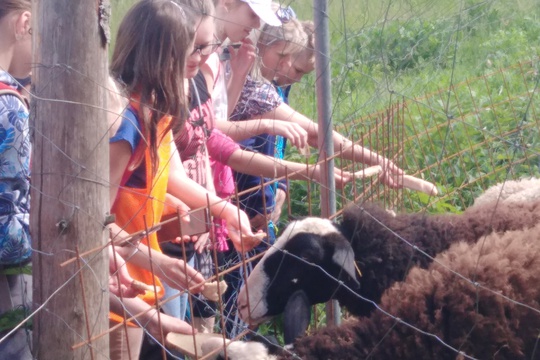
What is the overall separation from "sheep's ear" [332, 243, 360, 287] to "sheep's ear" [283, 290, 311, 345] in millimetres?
190

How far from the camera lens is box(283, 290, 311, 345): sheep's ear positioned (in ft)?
9.86

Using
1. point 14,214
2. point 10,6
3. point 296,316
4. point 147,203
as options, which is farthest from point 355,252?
point 10,6

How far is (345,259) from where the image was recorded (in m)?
3.24

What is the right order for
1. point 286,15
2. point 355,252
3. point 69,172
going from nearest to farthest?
point 69,172
point 355,252
point 286,15

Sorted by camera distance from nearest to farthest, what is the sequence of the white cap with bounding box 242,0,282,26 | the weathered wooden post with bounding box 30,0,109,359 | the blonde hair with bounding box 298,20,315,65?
the weathered wooden post with bounding box 30,0,109,359, the white cap with bounding box 242,0,282,26, the blonde hair with bounding box 298,20,315,65

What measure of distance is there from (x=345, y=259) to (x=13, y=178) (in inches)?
52.6

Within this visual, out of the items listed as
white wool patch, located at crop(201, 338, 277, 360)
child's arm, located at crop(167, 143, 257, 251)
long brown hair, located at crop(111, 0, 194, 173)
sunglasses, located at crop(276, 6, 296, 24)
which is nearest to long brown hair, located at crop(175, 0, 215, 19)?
long brown hair, located at crop(111, 0, 194, 173)

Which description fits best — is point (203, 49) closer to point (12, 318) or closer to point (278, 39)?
point (278, 39)

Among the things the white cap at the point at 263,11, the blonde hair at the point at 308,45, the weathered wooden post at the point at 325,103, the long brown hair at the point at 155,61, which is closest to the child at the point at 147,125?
the long brown hair at the point at 155,61

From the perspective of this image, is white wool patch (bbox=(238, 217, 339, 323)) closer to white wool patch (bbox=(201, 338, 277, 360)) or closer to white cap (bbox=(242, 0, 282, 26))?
white wool patch (bbox=(201, 338, 277, 360))

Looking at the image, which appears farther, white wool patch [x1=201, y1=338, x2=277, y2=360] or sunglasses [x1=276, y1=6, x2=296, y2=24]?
sunglasses [x1=276, y1=6, x2=296, y2=24]

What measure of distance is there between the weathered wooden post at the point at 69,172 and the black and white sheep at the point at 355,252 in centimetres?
89

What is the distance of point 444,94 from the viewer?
5363mm

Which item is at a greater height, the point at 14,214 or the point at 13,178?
the point at 13,178
